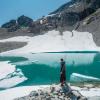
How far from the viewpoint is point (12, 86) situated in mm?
36344

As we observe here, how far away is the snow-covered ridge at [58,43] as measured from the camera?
78.5 metres

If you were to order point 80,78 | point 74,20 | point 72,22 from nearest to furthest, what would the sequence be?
1. point 80,78
2. point 72,22
3. point 74,20

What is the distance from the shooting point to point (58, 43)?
277ft

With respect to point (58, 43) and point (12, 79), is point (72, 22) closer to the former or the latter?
point (58, 43)

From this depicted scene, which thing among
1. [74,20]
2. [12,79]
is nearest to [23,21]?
[74,20]

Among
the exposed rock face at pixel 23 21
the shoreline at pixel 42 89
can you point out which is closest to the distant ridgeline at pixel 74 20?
the exposed rock face at pixel 23 21

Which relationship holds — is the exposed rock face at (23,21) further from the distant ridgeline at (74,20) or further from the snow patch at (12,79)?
the snow patch at (12,79)

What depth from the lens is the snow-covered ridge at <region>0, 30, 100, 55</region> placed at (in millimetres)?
78531

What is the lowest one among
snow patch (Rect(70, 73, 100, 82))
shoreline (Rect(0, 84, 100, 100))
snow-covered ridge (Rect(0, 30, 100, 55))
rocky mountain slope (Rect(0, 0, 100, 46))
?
shoreline (Rect(0, 84, 100, 100))

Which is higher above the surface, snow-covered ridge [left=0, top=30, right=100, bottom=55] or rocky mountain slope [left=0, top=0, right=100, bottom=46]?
rocky mountain slope [left=0, top=0, right=100, bottom=46]

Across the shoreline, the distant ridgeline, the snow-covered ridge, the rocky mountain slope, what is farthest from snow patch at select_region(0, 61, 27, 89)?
the distant ridgeline

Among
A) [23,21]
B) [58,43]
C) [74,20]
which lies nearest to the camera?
[58,43]

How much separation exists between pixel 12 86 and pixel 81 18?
69.8m

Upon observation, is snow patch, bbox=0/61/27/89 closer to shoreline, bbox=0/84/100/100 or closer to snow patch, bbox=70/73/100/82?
shoreline, bbox=0/84/100/100
